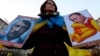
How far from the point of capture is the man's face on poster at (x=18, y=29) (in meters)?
4.42

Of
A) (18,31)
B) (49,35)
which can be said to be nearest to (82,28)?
(49,35)

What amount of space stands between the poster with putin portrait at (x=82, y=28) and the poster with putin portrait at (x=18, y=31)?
19.9 inches

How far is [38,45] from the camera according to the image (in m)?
4.32

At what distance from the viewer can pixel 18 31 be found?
446cm

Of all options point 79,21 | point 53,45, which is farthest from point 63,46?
point 79,21

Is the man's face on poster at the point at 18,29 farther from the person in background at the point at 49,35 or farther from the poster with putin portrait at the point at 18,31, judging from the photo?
the person in background at the point at 49,35

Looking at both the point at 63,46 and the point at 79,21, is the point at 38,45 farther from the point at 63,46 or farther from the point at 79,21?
the point at 79,21

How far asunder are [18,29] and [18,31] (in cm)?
4

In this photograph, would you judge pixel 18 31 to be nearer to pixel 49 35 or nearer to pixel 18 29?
pixel 18 29

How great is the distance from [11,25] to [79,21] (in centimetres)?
94

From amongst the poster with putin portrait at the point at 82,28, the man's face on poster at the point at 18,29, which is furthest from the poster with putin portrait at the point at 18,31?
the poster with putin portrait at the point at 82,28

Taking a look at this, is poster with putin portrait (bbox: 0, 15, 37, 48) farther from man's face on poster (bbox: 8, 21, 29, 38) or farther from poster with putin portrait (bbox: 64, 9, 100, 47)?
poster with putin portrait (bbox: 64, 9, 100, 47)

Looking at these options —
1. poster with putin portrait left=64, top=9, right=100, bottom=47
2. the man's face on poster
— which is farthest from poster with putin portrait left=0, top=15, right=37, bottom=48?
poster with putin portrait left=64, top=9, right=100, bottom=47

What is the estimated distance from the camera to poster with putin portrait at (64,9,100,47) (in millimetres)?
4202
